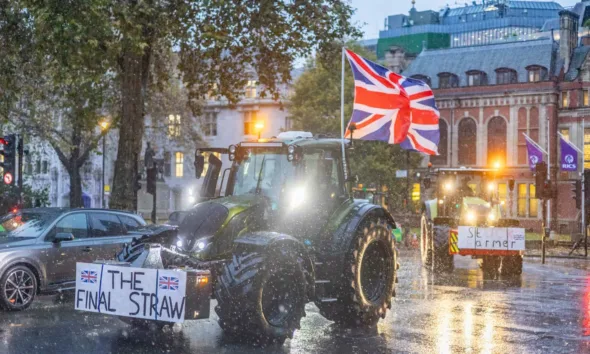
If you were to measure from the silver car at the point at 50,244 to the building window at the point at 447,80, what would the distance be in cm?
5092

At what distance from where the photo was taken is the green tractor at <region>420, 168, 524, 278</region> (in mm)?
21484

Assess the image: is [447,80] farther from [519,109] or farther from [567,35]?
[567,35]

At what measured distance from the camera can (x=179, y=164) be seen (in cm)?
7425

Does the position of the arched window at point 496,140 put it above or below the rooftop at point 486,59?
below

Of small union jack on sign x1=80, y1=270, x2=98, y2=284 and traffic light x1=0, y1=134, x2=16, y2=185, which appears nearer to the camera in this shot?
small union jack on sign x1=80, y1=270, x2=98, y2=284

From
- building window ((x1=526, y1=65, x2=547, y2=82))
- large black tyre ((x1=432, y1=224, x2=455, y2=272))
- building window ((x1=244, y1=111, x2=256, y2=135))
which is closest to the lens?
large black tyre ((x1=432, y1=224, x2=455, y2=272))

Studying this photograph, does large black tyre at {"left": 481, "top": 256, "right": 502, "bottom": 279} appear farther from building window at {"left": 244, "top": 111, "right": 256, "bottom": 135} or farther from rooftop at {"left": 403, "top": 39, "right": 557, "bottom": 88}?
building window at {"left": 244, "top": 111, "right": 256, "bottom": 135}

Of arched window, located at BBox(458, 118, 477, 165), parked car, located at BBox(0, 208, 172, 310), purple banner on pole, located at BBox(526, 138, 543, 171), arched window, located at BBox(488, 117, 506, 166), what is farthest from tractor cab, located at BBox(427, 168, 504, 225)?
arched window, located at BBox(458, 118, 477, 165)

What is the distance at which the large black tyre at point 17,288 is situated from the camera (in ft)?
44.1

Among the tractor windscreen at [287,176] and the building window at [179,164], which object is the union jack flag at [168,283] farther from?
the building window at [179,164]

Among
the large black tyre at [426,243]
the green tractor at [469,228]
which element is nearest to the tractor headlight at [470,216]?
the green tractor at [469,228]

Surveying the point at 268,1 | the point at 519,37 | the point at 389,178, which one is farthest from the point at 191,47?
the point at 519,37

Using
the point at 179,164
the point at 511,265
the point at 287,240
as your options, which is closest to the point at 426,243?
the point at 511,265

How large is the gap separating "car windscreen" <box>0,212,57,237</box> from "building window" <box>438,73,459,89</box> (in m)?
52.2
